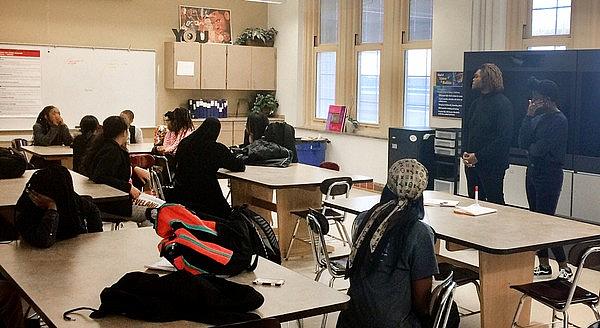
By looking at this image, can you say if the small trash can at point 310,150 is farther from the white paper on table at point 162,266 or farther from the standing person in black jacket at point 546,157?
the white paper on table at point 162,266

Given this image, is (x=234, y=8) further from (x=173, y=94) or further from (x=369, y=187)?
(x=369, y=187)

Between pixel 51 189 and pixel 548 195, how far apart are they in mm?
4318

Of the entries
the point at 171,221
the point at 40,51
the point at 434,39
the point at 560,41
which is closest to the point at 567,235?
the point at 171,221

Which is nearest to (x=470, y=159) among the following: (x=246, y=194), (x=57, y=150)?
(x=246, y=194)

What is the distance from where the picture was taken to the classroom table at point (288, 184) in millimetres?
6094

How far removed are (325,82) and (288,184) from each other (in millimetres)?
6218

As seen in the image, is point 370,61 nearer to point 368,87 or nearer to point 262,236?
point 368,87

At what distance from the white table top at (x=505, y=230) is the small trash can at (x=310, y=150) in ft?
20.0

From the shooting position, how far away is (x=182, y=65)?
1171 cm

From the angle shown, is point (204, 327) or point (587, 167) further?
point (587, 167)

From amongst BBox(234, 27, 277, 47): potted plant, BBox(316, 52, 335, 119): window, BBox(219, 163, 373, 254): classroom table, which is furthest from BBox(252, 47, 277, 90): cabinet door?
BBox(219, 163, 373, 254): classroom table

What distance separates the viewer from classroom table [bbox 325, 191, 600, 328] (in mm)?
4023

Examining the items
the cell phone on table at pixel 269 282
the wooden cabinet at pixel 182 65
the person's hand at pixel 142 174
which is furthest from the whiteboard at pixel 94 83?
the cell phone on table at pixel 269 282

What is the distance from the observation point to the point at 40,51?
35.2 ft
